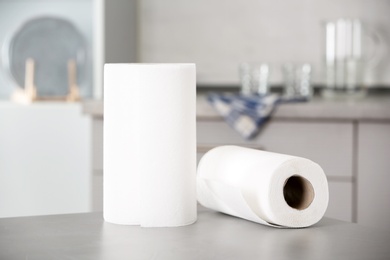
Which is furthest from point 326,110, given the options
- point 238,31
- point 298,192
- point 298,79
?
→ point 298,192

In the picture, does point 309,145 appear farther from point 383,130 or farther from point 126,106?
point 126,106

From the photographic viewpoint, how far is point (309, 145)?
2682mm

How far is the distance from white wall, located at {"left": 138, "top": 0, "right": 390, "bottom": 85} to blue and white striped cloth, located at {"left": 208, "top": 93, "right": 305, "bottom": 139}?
655mm

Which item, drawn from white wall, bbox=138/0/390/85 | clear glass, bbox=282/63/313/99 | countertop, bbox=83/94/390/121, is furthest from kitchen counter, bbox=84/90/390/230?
white wall, bbox=138/0/390/85

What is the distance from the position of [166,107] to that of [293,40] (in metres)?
2.18

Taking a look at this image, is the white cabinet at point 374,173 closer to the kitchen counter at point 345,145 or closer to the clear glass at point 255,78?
the kitchen counter at point 345,145

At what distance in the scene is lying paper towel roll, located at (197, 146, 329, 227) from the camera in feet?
3.92

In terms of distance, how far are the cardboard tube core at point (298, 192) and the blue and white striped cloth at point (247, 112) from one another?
1.38 m

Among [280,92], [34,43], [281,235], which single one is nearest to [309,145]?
[280,92]

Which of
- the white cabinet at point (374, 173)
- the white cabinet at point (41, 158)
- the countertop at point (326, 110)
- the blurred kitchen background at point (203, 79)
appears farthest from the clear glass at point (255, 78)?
the white cabinet at point (41, 158)

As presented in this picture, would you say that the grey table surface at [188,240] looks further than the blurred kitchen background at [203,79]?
No

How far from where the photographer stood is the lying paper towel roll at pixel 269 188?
1196mm

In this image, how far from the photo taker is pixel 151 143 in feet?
3.94

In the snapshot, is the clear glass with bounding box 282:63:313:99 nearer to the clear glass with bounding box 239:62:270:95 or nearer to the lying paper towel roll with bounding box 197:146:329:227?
the clear glass with bounding box 239:62:270:95
